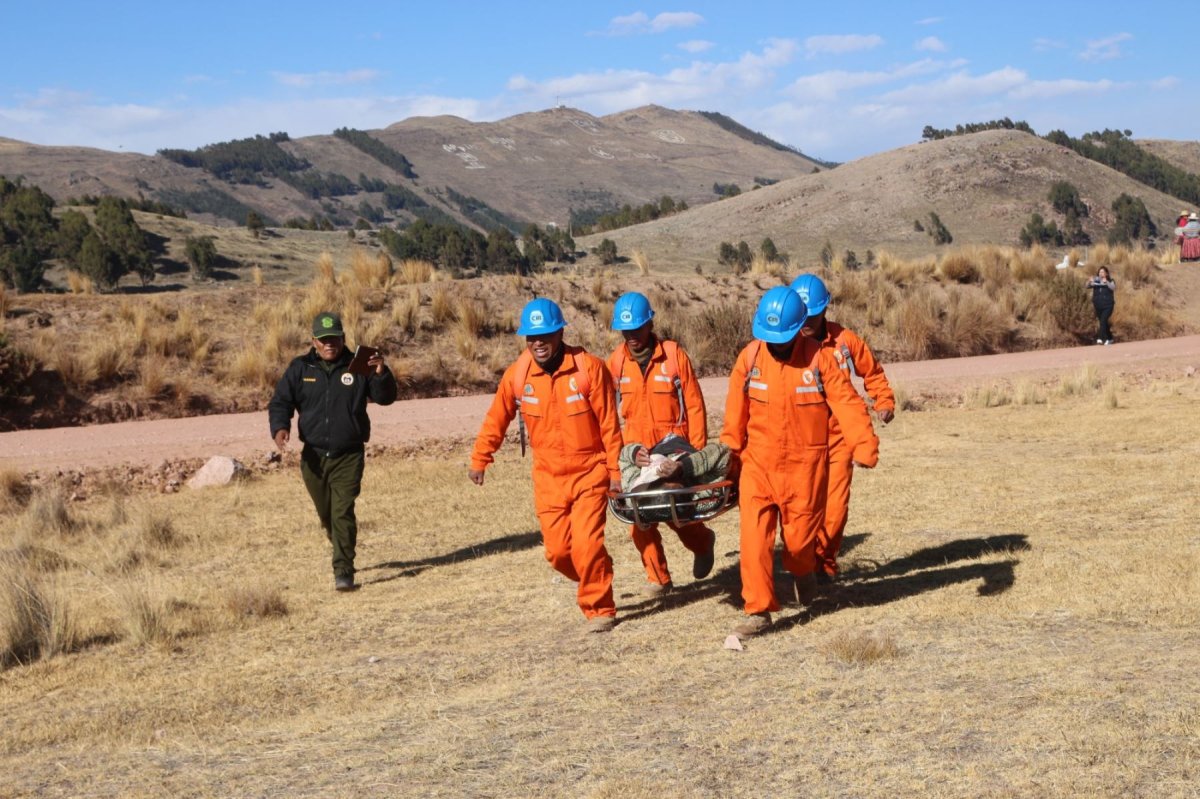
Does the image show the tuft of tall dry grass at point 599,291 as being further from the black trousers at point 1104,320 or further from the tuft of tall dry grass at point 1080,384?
the black trousers at point 1104,320

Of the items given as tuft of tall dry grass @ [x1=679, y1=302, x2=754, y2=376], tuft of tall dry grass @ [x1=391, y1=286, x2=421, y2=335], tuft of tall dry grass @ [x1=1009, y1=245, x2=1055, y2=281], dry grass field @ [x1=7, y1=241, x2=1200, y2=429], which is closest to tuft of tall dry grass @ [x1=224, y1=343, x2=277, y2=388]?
dry grass field @ [x1=7, y1=241, x2=1200, y2=429]

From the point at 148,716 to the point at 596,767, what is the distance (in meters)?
2.57

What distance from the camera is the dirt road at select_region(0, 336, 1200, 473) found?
14656 millimetres

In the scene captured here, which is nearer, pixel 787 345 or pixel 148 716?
pixel 148 716

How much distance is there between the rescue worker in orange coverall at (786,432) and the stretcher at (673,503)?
245 mm

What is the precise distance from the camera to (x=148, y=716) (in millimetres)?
6367

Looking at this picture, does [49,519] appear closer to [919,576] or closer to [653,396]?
[653,396]

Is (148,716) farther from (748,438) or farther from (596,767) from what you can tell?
(748,438)

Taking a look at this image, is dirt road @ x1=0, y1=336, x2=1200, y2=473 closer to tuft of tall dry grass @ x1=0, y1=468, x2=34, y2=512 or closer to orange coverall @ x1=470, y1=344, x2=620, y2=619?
tuft of tall dry grass @ x1=0, y1=468, x2=34, y2=512

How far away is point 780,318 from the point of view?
690cm

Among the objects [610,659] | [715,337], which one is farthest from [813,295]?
[715,337]

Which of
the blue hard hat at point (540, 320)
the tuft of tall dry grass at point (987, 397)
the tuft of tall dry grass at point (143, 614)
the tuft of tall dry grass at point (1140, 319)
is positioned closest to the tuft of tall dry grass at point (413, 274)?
the tuft of tall dry grass at point (987, 397)

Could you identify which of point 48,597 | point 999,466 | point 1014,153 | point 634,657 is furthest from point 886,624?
point 1014,153

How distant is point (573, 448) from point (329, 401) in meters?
2.53
